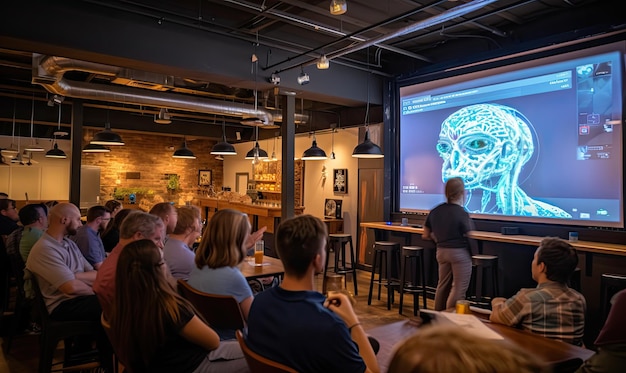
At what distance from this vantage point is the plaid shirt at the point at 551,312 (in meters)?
Result: 2.13

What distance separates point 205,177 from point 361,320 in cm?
986

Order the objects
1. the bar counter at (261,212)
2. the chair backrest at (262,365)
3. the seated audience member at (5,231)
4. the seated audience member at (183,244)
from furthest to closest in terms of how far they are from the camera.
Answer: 1. the bar counter at (261,212)
2. the seated audience member at (5,231)
3. the seated audience member at (183,244)
4. the chair backrest at (262,365)

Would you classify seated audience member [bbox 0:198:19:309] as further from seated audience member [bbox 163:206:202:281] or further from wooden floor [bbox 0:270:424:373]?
seated audience member [bbox 163:206:202:281]

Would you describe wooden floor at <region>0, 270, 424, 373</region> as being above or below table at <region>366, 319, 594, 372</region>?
below

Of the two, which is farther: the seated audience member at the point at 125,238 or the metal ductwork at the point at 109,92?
the metal ductwork at the point at 109,92

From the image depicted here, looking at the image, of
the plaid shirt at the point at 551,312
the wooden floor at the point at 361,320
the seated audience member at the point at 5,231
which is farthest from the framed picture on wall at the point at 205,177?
the plaid shirt at the point at 551,312

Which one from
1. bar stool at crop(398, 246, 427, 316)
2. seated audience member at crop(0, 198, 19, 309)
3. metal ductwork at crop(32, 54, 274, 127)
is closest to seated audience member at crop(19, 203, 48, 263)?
seated audience member at crop(0, 198, 19, 309)

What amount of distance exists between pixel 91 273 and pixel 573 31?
548 cm

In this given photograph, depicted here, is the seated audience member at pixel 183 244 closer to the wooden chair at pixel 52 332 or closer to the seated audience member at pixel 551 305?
the wooden chair at pixel 52 332

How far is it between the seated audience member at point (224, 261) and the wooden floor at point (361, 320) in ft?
7.12

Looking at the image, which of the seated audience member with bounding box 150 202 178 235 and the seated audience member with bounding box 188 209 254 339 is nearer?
the seated audience member with bounding box 188 209 254 339

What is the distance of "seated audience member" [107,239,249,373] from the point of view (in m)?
1.83

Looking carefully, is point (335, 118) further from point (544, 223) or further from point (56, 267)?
point (56, 267)

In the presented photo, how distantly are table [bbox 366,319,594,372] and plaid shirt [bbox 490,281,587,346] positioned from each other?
0.07 meters
